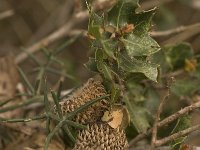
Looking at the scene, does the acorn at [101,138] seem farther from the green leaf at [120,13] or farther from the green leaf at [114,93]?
the green leaf at [120,13]

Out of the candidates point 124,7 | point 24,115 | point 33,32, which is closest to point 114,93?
point 124,7

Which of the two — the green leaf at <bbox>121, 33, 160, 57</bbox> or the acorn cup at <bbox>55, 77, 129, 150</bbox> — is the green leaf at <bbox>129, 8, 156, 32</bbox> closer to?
the green leaf at <bbox>121, 33, 160, 57</bbox>

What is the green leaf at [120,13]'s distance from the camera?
1190 millimetres

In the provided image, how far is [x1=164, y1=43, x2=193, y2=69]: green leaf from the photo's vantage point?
1689 mm

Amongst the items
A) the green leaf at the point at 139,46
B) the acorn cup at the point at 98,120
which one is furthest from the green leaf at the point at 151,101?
the green leaf at the point at 139,46

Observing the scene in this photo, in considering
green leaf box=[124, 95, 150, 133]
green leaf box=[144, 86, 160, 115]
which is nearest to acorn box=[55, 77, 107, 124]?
green leaf box=[124, 95, 150, 133]

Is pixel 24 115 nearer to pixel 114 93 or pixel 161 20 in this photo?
pixel 114 93

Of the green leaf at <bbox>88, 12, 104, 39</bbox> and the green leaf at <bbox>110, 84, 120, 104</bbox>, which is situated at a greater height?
the green leaf at <bbox>88, 12, 104, 39</bbox>

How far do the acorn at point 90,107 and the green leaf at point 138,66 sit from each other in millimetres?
99

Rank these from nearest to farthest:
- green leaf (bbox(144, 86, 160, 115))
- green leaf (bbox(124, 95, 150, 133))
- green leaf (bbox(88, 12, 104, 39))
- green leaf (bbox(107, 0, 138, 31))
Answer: green leaf (bbox(88, 12, 104, 39))
green leaf (bbox(107, 0, 138, 31))
green leaf (bbox(124, 95, 150, 133))
green leaf (bbox(144, 86, 160, 115))

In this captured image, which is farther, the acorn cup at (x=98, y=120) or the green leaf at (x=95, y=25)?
the acorn cup at (x=98, y=120)

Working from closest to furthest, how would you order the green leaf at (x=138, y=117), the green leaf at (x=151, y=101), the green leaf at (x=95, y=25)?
the green leaf at (x=95, y=25)
the green leaf at (x=138, y=117)
the green leaf at (x=151, y=101)

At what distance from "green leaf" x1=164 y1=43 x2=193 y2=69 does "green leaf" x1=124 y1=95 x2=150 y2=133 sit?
0.24 metres

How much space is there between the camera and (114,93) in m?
1.20
